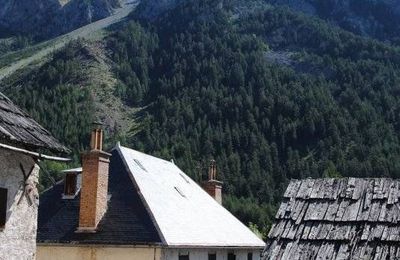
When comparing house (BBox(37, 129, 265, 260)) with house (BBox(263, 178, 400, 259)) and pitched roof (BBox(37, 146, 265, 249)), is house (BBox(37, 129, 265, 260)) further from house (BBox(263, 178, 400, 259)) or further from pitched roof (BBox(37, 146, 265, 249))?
house (BBox(263, 178, 400, 259))

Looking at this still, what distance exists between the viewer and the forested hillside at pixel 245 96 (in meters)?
125

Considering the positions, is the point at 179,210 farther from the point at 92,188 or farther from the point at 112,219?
the point at 92,188

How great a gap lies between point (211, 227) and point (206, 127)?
383 feet

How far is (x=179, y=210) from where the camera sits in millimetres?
26047

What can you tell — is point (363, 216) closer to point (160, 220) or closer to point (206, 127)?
point (160, 220)

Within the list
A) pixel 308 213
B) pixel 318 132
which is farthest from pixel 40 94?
pixel 308 213

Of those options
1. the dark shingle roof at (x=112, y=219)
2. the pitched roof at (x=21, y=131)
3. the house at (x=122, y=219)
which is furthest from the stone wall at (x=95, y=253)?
the pitched roof at (x=21, y=131)

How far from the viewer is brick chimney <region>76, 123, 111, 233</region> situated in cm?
2319

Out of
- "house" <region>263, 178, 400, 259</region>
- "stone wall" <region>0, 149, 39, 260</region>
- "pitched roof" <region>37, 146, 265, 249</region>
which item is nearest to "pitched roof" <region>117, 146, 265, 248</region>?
"pitched roof" <region>37, 146, 265, 249</region>

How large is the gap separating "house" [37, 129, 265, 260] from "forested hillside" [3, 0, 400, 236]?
72.6 m

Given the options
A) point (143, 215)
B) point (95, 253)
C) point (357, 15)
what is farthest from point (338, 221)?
point (357, 15)

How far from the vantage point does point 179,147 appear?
13188 cm

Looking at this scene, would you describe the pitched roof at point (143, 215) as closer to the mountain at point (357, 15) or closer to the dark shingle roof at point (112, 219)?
the dark shingle roof at point (112, 219)

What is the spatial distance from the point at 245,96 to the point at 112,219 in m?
127
